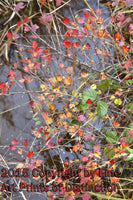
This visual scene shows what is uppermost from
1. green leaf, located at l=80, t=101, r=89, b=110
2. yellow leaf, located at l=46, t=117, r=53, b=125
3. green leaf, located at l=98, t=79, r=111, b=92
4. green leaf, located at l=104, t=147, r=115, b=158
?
green leaf, located at l=98, t=79, r=111, b=92

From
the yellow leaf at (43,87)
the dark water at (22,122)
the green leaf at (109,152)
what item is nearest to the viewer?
the green leaf at (109,152)

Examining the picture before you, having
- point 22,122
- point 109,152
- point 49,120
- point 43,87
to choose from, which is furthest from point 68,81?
point 109,152

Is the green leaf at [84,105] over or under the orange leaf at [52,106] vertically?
over

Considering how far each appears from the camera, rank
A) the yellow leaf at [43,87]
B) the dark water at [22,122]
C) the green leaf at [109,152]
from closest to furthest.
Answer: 1. the green leaf at [109,152]
2. the dark water at [22,122]
3. the yellow leaf at [43,87]

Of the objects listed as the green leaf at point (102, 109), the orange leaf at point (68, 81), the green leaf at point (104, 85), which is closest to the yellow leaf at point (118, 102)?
the green leaf at point (104, 85)

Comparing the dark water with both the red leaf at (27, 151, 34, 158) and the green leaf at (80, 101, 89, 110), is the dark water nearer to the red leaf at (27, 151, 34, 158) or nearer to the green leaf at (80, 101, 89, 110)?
the red leaf at (27, 151, 34, 158)

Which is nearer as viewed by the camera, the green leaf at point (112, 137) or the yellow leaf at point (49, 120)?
the green leaf at point (112, 137)

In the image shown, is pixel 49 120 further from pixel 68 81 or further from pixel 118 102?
pixel 118 102

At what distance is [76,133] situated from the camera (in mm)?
1662

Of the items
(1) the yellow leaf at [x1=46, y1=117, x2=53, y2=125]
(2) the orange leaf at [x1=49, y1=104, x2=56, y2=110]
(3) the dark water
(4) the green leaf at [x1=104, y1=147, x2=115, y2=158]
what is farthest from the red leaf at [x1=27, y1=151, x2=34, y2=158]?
(4) the green leaf at [x1=104, y1=147, x2=115, y2=158]

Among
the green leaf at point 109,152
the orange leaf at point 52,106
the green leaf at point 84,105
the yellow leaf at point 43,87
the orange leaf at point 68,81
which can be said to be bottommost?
the green leaf at point 109,152

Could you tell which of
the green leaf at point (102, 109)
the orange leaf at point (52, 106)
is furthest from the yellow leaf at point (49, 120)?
the green leaf at point (102, 109)

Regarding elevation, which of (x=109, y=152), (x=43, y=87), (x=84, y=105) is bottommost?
(x=109, y=152)

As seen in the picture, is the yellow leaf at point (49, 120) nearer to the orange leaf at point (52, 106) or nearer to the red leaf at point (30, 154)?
the orange leaf at point (52, 106)
